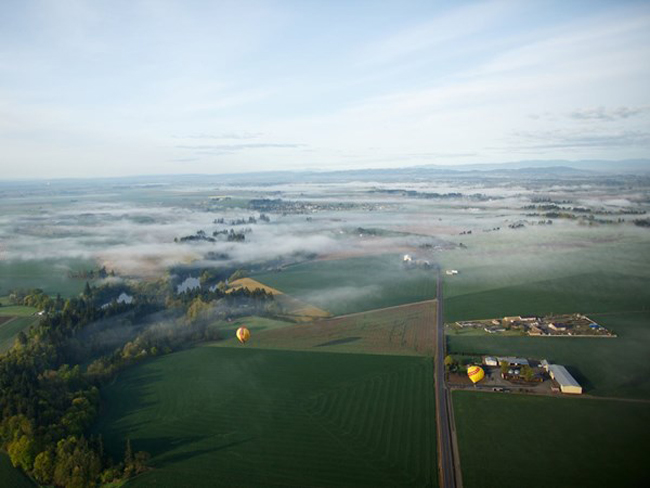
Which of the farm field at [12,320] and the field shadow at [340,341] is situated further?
the farm field at [12,320]

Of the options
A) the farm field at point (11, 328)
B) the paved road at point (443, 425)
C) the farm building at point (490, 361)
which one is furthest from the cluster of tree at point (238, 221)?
the farm building at point (490, 361)

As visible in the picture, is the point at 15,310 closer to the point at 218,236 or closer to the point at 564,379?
the point at 218,236

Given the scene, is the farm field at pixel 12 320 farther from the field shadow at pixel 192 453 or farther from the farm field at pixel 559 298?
the farm field at pixel 559 298

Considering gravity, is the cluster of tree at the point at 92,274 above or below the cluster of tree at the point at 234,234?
below

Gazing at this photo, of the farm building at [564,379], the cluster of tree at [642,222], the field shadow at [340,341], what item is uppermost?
the cluster of tree at [642,222]

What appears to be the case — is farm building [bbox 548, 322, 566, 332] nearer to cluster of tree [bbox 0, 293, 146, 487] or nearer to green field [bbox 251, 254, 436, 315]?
green field [bbox 251, 254, 436, 315]

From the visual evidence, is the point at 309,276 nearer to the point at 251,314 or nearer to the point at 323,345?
the point at 251,314

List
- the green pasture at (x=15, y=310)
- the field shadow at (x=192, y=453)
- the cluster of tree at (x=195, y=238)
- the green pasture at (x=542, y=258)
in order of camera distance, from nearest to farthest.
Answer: the field shadow at (x=192, y=453)
the green pasture at (x=15, y=310)
the green pasture at (x=542, y=258)
the cluster of tree at (x=195, y=238)

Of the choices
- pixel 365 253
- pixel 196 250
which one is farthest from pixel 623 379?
pixel 196 250
